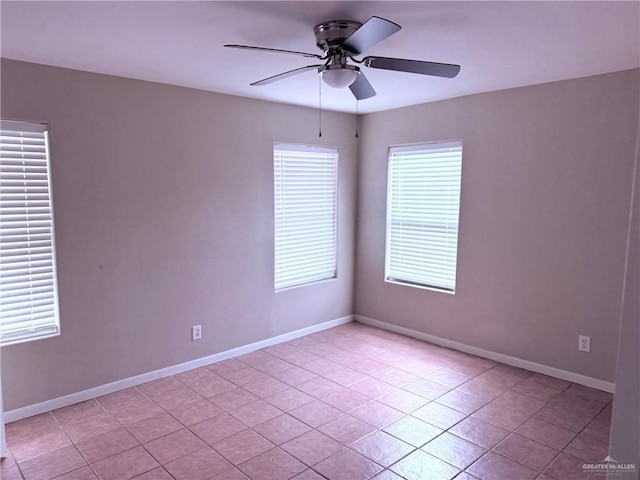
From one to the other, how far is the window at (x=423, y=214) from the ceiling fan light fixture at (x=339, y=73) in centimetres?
213

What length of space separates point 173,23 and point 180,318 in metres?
2.33

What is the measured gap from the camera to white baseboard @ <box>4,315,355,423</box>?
2920 millimetres

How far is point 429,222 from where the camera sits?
171 inches

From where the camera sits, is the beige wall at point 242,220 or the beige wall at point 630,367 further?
the beige wall at point 242,220

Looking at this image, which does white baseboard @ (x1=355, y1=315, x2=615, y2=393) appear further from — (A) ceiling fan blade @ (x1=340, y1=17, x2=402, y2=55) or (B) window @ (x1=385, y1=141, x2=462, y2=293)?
(A) ceiling fan blade @ (x1=340, y1=17, x2=402, y2=55)

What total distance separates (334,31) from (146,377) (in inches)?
115

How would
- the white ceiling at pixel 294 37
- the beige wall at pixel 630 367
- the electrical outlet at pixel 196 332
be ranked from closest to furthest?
the beige wall at pixel 630 367
the white ceiling at pixel 294 37
the electrical outlet at pixel 196 332

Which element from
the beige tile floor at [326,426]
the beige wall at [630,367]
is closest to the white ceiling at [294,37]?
the beige wall at [630,367]

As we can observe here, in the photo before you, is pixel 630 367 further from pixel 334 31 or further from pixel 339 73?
pixel 334 31

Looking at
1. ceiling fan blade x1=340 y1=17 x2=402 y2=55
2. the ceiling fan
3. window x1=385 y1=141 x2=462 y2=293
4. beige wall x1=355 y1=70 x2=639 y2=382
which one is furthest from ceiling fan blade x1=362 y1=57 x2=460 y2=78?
window x1=385 y1=141 x2=462 y2=293

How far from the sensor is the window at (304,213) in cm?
431

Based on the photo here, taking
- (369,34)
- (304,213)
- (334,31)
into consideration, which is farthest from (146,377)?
(369,34)

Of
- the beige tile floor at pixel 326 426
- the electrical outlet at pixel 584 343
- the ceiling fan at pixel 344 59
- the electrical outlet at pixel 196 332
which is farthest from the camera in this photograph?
the electrical outlet at pixel 196 332

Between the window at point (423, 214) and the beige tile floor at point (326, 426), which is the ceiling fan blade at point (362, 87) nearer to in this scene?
the window at point (423, 214)
